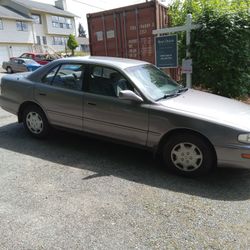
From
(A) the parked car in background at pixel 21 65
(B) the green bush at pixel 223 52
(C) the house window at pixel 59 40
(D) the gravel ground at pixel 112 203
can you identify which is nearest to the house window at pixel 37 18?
(C) the house window at pixel 59 40

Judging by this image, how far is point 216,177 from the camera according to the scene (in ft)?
13.6

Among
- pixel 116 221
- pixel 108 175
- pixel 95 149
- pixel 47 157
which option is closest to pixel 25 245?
pixel 116 221

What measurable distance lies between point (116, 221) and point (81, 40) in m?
59.6

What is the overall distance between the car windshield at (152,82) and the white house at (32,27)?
106ft

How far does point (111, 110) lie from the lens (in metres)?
4.45

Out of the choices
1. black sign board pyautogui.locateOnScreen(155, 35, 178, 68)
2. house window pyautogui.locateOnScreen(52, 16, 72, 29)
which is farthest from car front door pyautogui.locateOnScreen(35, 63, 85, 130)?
house window pyautogui.locateOnScreen(52, 16, 72, 29)

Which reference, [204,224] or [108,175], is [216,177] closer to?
[204,224]

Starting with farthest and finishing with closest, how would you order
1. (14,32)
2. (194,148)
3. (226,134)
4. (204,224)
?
(14,32) → (194,148) → (226,134) → (204,224)

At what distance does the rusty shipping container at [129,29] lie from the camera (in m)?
9.67

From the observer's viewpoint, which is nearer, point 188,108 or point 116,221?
point 116,221

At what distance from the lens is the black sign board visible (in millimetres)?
7707

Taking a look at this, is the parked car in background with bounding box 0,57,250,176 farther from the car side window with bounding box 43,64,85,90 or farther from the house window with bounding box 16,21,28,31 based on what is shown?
the house window with bounding box 16,21,28,31

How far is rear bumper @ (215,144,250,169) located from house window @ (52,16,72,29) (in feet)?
151

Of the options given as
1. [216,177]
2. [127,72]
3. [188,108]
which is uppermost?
[127,72]
